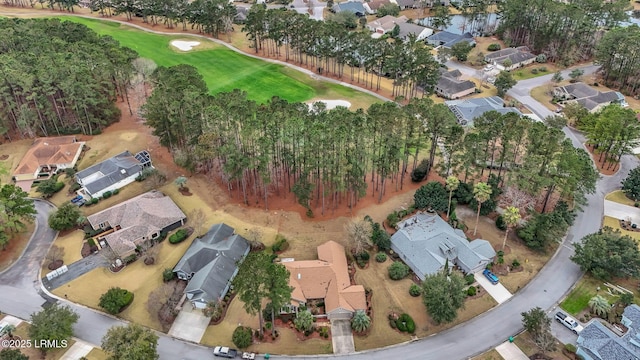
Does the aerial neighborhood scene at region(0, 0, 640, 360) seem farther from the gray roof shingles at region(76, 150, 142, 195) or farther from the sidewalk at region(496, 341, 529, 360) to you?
the gray roof shingles at region(76, 150, 142, 195)

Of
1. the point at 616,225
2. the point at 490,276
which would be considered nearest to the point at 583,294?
the point at 490,276

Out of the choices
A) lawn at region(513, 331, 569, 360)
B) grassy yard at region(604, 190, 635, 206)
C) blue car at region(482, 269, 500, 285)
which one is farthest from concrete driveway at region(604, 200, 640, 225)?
lawn at region(513, 331, 569, 360)

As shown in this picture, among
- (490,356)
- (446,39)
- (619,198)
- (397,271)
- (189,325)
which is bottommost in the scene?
(490,356)

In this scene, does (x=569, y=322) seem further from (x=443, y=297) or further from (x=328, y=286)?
(x=328, y=286)

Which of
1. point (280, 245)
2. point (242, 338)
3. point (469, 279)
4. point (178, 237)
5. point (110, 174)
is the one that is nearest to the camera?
point (242, 338)

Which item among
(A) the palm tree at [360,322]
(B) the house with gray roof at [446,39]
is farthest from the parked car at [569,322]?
(B) the house with gray roof at [446,39]

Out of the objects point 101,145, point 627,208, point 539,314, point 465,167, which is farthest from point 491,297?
point 101,145

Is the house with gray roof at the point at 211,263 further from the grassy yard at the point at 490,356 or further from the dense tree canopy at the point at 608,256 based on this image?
the dense tree canopy at the point at 608,256
